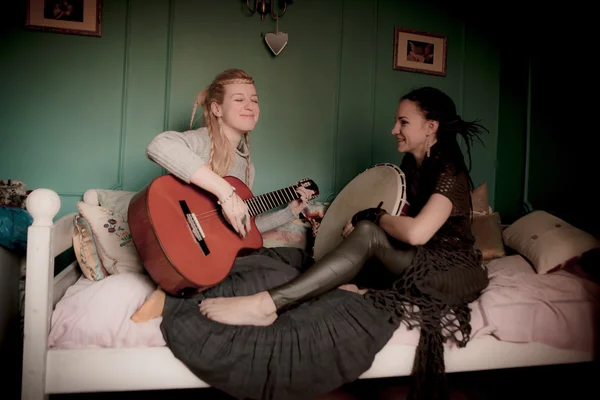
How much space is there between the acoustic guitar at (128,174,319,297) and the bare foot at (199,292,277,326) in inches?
3.5

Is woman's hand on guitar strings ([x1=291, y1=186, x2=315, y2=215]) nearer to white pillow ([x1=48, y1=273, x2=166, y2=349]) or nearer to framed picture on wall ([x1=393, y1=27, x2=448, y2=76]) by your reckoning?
white pillow ([x1=48, y1=273, x2=166, y2=349])

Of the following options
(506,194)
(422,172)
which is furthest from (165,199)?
(506,194)

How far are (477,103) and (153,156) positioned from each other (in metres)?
2.54

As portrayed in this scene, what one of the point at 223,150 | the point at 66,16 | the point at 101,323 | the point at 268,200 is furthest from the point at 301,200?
the point at 66,16

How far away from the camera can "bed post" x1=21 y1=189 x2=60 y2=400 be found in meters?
1.30

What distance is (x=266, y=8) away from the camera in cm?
271

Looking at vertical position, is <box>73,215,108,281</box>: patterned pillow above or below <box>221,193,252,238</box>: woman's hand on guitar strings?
below

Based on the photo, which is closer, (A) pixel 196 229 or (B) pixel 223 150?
(A) pixel 196 229

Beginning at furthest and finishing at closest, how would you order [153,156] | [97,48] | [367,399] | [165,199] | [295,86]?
[295,86]
[97,48]
[367,399]
[153,156]
[165,199]

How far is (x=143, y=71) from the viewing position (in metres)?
2.63

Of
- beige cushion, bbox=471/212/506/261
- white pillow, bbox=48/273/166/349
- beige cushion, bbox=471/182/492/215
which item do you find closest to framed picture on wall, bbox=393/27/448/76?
beige cushion, bbox=471/182/492/215

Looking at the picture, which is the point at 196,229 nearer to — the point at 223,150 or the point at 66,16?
the point at 223,150

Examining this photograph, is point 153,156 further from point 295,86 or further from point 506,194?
point 506,194

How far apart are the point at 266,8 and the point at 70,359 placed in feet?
7.56
